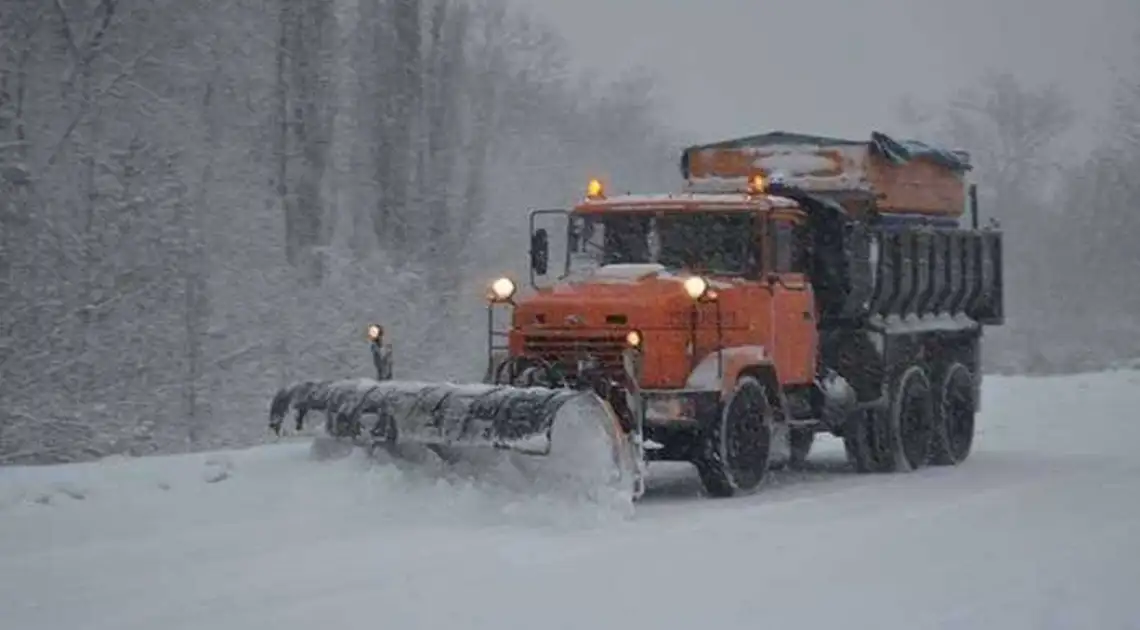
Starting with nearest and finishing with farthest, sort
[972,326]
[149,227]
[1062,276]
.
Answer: [972,326] < [149,227] < [1062,276]

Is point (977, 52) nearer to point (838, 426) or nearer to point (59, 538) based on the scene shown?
point (838, 426)

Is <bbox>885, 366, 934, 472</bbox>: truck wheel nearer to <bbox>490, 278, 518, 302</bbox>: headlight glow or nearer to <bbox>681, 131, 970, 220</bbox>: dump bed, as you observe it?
<bbox>681, 131, 970, 220</bbox>: dump bed

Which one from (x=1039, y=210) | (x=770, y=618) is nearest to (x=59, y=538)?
(x=770, y=618)

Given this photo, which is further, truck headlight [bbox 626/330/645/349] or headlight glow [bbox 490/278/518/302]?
headlight glow [bbox 490/278/518/302]

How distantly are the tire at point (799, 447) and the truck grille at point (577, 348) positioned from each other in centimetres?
436

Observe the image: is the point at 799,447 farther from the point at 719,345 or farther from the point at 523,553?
the point at 523,553

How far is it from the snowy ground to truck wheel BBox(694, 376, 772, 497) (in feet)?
0.85

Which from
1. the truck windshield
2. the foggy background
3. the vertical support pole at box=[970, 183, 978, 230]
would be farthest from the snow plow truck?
the foggy background

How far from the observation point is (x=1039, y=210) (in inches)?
3268

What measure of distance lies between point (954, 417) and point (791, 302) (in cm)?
467

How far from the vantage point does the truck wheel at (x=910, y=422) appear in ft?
61.4

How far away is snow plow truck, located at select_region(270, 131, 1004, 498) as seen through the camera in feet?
45.9

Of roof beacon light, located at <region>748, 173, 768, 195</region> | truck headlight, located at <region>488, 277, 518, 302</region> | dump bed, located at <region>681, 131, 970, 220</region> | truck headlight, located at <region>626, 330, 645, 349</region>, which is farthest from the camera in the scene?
dump bed, located at <region>681, 131, 970, 220</region>

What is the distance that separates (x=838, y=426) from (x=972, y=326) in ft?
11.1
